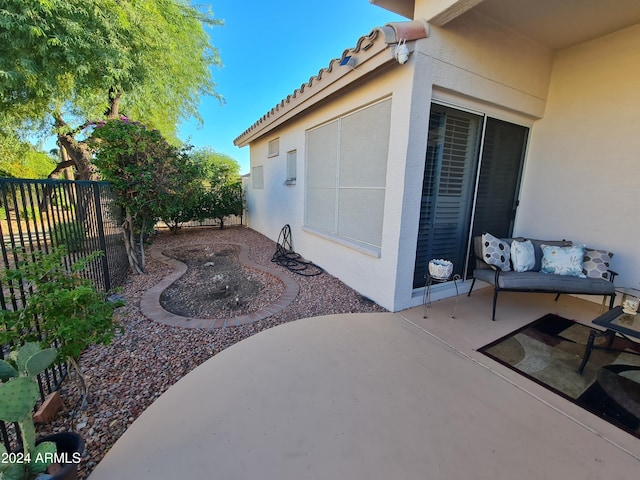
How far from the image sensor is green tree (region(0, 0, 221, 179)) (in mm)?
5492

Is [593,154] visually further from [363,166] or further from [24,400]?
[24,400]

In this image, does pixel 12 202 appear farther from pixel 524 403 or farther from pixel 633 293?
pixel 633 293

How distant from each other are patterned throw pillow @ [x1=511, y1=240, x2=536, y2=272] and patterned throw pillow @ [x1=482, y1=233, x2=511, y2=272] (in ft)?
0.26

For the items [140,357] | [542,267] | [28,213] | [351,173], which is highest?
[351,173]

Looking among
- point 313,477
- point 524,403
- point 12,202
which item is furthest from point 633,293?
point 12,202

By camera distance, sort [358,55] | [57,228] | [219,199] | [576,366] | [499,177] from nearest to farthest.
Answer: [576,366], [57,228], [358,55], [499,177], [219,199]

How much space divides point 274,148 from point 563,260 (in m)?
6.52

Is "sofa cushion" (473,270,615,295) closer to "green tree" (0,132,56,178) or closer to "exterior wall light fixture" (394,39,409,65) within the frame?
"exterior wall light fixture" (394,39,409,65)

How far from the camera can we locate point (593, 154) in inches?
143

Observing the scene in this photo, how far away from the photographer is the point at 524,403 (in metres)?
2.02

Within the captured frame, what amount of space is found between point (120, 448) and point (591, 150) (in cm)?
594

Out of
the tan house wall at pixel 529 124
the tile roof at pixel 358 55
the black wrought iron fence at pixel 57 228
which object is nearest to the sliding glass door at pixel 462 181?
the tan house wall at pixel 529 124

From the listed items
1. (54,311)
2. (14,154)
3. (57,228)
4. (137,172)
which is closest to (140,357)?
(54,311)

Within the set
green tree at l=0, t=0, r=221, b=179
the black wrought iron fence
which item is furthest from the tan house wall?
green tree at l=0, t=0, r=221, b=179
